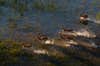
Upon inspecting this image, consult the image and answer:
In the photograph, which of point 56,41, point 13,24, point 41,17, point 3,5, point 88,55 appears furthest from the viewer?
A: point 3,5

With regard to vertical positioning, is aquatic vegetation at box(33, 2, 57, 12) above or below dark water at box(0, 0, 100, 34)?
above

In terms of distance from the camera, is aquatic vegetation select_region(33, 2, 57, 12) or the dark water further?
aquatic vegetation select_region(33, 2, 57, 12)

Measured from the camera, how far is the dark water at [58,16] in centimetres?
1498

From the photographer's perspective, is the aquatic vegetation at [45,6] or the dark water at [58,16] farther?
the aquatic vegetation at [45,6]

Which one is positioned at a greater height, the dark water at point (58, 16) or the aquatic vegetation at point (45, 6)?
the aquatic vegetation at point (45, 6)

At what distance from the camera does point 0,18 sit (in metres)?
15.1

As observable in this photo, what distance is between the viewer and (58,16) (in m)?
16.0

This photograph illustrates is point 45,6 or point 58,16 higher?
point 45,6

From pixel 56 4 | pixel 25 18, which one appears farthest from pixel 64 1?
pixel 25 18

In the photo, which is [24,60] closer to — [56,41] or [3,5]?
[56,41]

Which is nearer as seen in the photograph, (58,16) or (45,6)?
(58,16)

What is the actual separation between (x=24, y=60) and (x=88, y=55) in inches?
110

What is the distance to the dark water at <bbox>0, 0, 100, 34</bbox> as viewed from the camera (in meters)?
15.0

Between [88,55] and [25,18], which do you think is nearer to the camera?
[88,55]
